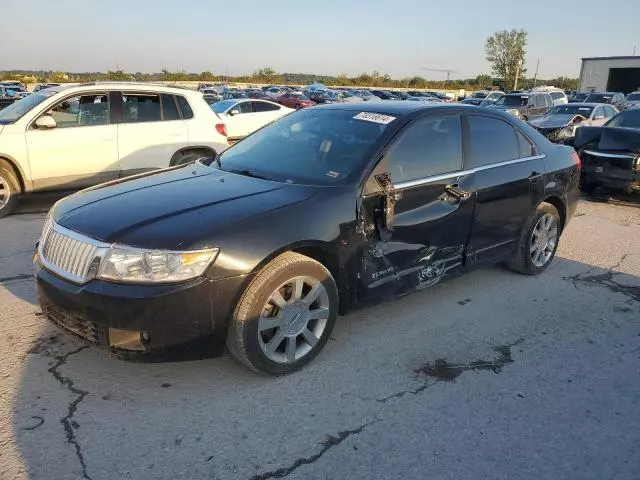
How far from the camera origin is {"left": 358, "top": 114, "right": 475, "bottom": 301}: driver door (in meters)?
3.54

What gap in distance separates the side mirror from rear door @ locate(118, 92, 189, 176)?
2.76ft

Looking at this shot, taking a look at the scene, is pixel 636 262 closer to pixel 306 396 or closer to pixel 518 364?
pixel 518 364

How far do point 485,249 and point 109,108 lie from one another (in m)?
5.57

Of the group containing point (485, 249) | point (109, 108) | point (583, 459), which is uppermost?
point (109, 108)

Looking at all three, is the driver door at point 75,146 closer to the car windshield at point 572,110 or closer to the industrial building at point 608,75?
the car windshield at point 572,110

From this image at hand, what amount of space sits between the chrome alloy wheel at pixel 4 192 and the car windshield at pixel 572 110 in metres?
14.5

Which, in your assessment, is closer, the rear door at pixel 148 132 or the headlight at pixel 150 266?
the headlight at pixel 150 266

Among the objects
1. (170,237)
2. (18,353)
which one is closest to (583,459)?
(170,237)

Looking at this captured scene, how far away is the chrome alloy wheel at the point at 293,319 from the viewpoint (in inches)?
124

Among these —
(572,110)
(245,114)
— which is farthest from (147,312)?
(572,110)

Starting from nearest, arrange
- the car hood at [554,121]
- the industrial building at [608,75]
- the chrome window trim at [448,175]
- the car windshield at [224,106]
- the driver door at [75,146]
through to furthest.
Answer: the chrome window trim at [448,175] → the driver door at [75,146] → the car hood at [554,121] → the car windshield at [224,106] → the industrial building at [608,75]

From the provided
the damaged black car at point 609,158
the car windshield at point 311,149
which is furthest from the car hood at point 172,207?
the damaged black car at point 609,158

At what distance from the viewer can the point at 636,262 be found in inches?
225

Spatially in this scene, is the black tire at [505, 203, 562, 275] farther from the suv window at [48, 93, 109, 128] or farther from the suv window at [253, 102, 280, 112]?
the suv window at [253, 102, 280, 112]
